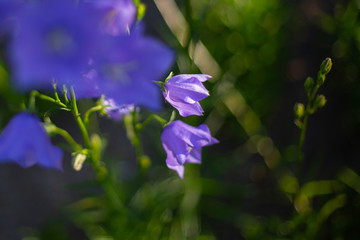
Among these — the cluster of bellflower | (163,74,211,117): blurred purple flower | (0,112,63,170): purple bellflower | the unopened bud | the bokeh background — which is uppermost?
the cluster of bellflower

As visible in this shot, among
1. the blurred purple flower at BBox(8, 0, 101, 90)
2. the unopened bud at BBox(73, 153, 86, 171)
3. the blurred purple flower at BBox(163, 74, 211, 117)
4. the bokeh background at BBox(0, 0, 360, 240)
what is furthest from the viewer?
the bokeh background at BBox(0, 0, 360, 240)

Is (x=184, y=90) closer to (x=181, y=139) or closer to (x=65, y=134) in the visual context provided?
(x=181, y=139)

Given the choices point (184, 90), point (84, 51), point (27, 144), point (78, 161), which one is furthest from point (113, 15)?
point (78, 161)

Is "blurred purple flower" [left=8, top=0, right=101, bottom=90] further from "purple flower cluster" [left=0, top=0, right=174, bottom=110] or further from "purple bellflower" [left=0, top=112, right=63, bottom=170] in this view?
"purple bellflower" [left=0, top=112, right=63, bottom=170]

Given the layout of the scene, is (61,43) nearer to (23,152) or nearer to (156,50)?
(156,50)

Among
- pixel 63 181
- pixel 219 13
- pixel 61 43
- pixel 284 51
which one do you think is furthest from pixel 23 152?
pixel 284 51

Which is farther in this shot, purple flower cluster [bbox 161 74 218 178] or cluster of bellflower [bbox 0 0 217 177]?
purple flower cluster [bbox 161 74 218 178]

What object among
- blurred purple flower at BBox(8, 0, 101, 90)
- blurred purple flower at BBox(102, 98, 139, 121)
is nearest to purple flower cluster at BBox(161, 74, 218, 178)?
blurred purple flower at BBox(102, 98, 139, 121)
